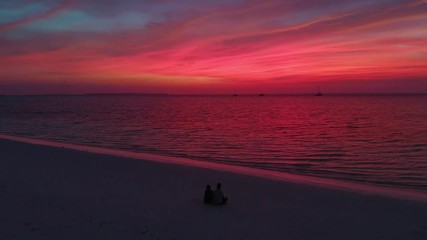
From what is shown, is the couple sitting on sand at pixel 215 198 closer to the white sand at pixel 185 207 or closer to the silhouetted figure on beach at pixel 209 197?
the silhouetted figure on beach at pixel 209 197

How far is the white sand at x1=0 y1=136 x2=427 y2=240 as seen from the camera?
9.95 m

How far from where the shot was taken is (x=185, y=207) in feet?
40.4

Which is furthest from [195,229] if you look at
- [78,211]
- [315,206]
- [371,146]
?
[371,146]

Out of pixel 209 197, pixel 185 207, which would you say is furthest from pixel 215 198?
pixel 185 207

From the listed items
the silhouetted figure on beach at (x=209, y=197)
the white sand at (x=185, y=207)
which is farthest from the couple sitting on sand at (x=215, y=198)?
the white sand at (x=185, y=207)

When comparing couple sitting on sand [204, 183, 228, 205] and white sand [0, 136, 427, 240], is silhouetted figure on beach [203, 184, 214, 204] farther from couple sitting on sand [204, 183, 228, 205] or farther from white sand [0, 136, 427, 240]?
white sand [0, 136, 427, 240]

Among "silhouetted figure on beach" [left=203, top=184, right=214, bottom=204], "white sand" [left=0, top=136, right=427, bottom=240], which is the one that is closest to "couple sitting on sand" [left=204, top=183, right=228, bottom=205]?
"silhouetted figure on beach" [left=203, top=184, right=214, bottom=204]

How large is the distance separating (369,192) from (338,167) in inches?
266

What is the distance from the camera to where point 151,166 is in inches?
772

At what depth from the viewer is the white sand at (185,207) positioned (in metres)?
9.95

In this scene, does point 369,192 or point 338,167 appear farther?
point 338,167

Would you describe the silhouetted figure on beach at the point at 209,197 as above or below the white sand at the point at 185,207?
above

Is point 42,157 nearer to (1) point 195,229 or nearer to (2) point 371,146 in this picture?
(1) point 195,229

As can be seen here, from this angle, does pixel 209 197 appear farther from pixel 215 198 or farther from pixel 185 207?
pixel 185 207
